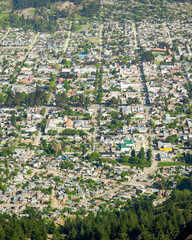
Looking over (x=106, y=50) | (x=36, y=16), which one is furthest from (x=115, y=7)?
(x=106, y=50)

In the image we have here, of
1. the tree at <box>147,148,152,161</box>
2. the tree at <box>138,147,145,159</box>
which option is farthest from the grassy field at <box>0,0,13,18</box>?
the tree at <box>147,148,152,161</box>

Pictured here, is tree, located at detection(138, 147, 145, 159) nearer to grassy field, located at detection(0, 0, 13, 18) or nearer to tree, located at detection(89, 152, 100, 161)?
tree, located at detection(89, 152, 100, 161)

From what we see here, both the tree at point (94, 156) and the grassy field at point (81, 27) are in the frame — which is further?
the grassy field at point (81, 27)

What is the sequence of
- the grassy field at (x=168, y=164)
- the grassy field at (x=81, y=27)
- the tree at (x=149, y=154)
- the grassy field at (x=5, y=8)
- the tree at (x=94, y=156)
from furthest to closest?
the grassy field at (x=5, y=8) < the grassy field at (x=81, y=27) < the tree at (x=94, y=156) < the tree at (x=149, y=154) < the grassy field at (x=168, y=164)

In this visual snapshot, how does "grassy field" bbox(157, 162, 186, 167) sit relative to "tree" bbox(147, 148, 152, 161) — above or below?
below

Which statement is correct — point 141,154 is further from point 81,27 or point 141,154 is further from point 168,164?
point 81,27

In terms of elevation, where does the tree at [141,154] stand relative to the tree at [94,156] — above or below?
above

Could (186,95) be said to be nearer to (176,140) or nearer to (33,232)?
(176,140)

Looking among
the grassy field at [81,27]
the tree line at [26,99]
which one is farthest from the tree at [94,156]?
the grassy field at [81,27]

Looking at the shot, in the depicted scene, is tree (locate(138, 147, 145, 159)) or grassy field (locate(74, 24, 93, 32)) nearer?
tree (locate(138, 147, 145, 159))

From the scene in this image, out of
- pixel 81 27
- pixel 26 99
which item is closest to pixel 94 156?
pixel 26 99

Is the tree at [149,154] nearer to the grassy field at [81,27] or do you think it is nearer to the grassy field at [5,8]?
the grassy field at [81,27]
